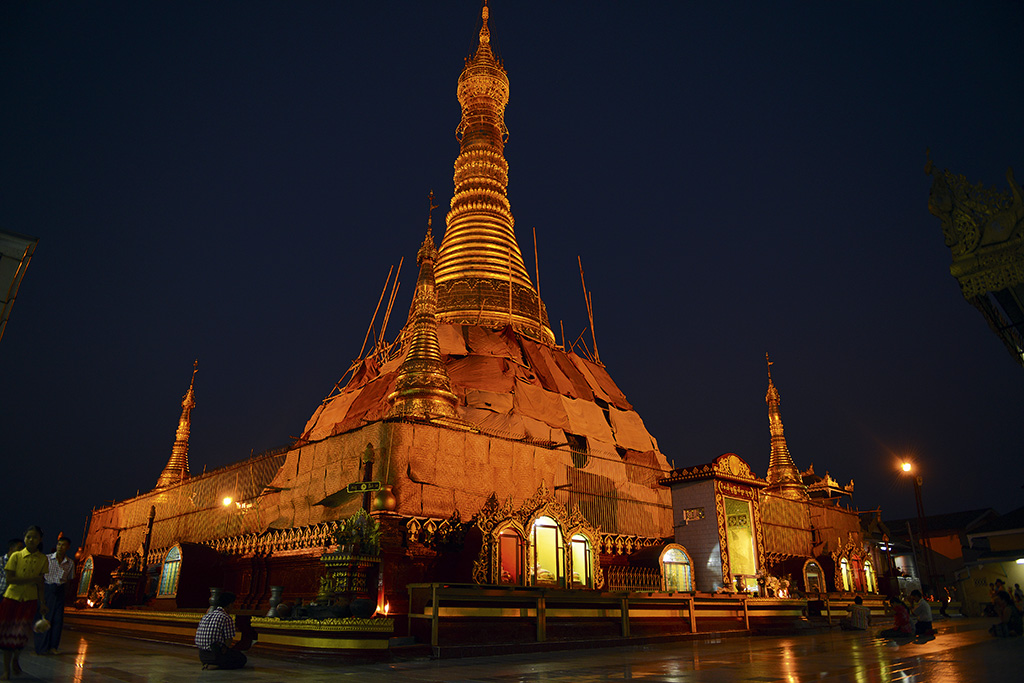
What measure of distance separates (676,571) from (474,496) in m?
7.17

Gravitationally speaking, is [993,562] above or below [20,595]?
above

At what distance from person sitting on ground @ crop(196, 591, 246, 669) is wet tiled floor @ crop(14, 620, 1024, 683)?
0.24 metres

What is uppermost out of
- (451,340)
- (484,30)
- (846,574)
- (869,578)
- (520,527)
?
(484,30)

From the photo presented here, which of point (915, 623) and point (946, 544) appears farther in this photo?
point (946, 544)

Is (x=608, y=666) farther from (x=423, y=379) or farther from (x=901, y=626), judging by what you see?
(x=423, y=379)

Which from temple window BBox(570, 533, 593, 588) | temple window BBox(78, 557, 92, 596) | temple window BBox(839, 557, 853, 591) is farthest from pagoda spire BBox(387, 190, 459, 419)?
temple window BBox(839, 557, 853, 591)

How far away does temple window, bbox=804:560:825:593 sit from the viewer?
26141 mm

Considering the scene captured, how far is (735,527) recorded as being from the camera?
23797 millimetres

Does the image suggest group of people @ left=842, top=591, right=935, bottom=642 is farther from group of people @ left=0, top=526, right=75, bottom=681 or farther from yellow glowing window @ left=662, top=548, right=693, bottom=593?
group of people @ left=0, top=526, right=75, bottom=681

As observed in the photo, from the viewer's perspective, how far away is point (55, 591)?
1173 cm

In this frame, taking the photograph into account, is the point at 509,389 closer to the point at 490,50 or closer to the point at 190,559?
the point at 190,559

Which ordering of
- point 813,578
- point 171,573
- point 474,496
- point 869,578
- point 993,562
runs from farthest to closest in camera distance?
point 869,578
point 993,562
point 813,578
point 171,573
point 474,496

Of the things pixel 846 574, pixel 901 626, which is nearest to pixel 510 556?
pixel 901 626

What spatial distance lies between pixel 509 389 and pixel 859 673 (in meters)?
19.9
